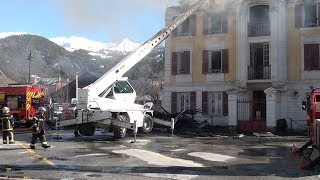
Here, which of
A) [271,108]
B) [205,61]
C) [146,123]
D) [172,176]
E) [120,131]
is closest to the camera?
[172,176]

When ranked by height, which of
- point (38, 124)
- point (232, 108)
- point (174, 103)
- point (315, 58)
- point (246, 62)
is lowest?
point (38, 124)

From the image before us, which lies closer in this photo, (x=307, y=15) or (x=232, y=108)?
(x=232, y=108)

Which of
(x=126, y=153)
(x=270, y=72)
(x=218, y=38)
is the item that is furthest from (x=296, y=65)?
(x=126, y=153)

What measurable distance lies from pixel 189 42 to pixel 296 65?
686 cm

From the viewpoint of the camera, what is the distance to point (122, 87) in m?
19.3

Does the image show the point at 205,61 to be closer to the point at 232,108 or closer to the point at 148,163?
the point at 232,108

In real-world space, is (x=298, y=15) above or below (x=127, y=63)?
above

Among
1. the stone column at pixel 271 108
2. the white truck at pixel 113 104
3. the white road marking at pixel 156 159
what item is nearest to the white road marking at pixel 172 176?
the white road marking at pixel 156 159

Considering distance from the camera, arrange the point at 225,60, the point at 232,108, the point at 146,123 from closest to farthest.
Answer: the point at 146,123, the point at 232,108, the point at 225,60

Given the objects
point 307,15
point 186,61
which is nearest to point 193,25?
point 186,61

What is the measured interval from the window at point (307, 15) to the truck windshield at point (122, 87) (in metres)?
12.1

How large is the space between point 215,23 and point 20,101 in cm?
1351

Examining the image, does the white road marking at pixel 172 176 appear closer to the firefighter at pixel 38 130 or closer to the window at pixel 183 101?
the firefighter at pixel 38 130

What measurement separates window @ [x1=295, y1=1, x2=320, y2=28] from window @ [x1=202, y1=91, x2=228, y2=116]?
6243 mm
